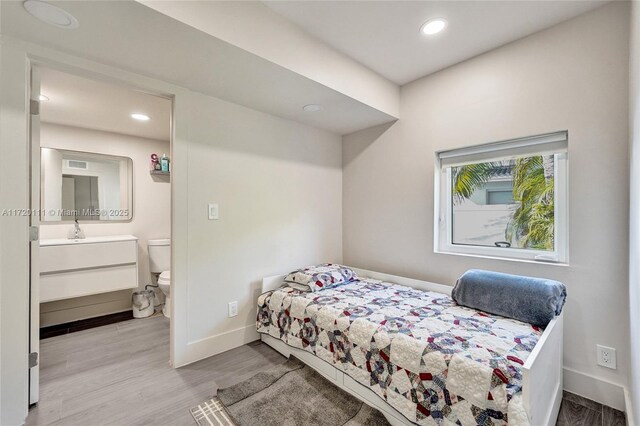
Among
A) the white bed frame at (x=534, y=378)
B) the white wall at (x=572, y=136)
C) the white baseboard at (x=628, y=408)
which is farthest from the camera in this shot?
the white wall at (x=572, y=136)

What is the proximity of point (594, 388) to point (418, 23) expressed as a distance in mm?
2548

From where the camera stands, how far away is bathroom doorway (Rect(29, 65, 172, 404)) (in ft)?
8.46

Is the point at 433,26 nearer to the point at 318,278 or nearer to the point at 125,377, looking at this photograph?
the point at 318,278

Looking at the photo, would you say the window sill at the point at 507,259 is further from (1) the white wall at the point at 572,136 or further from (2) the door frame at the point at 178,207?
(2) the door frame at the point at 178,207

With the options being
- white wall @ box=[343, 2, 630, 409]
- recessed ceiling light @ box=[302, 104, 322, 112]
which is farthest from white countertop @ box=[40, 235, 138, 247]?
white wall @ box=[343, 2, 630, 409]

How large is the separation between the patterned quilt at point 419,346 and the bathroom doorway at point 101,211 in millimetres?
1437

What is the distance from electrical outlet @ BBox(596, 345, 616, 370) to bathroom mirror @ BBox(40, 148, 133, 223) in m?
4.45

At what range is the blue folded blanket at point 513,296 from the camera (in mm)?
1533

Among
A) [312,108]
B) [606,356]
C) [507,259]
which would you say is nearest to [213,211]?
[312,108]

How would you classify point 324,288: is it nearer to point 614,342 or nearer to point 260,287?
point 260,287

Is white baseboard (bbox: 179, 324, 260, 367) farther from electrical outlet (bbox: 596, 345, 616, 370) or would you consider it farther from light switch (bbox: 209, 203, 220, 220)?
electrical outlet (bbox: 596, 345, 616, 370)

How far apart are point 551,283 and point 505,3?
1.70m

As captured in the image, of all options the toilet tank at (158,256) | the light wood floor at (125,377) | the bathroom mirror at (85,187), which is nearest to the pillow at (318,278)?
the light wood floor at (125,377)

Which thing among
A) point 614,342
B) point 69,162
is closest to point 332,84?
point 614,342
